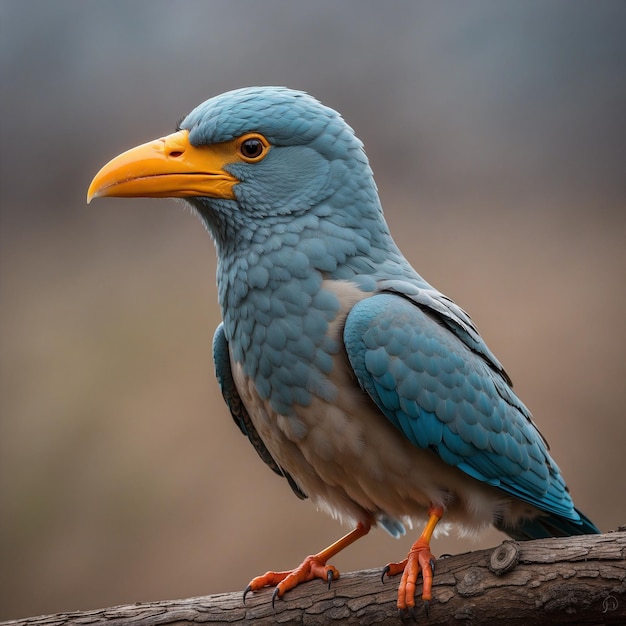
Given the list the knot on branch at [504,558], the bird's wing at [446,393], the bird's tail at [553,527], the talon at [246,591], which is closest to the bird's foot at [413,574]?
the knot on branch at [504,558]

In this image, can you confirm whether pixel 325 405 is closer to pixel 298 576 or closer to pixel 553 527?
pixel 298 576

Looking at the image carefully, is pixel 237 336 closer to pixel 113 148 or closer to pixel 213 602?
pixel 213 602

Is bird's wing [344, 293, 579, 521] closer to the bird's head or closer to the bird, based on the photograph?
the bird

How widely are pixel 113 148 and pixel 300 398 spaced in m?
3.82

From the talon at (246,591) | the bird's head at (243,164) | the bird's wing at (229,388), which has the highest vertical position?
the bird's head at (243,164)

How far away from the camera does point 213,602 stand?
2.87 meters

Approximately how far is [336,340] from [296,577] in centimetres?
77

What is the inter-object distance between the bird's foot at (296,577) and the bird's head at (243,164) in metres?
1.10

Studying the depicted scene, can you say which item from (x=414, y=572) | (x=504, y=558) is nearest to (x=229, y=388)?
(x=414, y=572)

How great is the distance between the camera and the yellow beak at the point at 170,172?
2.90m

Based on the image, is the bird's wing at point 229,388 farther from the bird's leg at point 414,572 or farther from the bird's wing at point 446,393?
the bird's leg at point 414,572

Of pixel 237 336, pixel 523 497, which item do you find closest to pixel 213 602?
pixel 237 336

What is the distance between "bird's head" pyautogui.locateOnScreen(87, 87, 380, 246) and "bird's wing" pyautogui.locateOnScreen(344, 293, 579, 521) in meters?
0.45

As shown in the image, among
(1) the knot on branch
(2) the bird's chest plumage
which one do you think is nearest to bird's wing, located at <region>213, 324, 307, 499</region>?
(2) the bird's chest plumage
